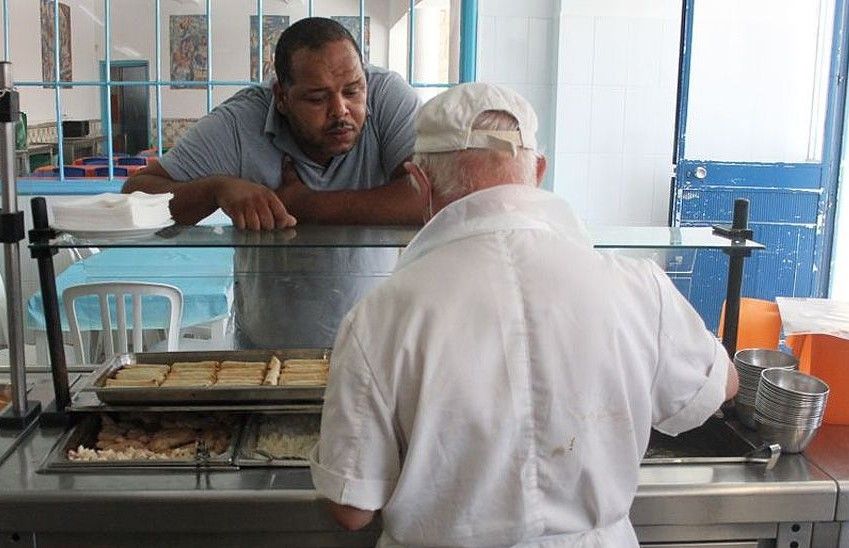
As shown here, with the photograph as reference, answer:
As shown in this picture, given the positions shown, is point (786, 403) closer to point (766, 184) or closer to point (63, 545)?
point (63, 545)

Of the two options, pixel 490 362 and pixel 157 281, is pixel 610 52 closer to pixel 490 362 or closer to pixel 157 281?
pixel 157 281

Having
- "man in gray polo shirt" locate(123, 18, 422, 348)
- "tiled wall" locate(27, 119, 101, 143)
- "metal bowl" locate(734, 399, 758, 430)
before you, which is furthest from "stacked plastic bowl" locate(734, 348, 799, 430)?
"tiled wall" locate(27, 119, 101, 143)

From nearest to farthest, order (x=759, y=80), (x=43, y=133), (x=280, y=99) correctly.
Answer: (x=280, y=99), (x=759, y=80), (x=43, y=133)

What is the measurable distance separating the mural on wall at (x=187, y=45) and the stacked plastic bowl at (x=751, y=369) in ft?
34.5

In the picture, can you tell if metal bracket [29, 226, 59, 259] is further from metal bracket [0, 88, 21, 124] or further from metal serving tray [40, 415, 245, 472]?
metal serving tray [40, 415, 245, 472]

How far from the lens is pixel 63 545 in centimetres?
138

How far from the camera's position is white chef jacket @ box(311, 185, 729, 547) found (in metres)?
0.95

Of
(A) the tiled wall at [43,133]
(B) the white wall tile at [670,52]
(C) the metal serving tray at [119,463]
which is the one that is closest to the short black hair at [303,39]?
(C) the metal serving tray at [119,463]

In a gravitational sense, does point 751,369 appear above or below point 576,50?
below

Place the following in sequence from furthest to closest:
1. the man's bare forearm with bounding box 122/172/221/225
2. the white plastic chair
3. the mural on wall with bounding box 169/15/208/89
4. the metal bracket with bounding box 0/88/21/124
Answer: the mural on wall with bounding box 169/15/208/89 → the white plastic chair → the man's bare forearm with bounding box 122/172/221/225 → the metal bracket with bounding box 0/88/21/124

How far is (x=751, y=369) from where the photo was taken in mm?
1635

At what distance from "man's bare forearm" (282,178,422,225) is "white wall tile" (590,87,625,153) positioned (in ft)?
8.25

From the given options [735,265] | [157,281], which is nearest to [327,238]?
[735,265]

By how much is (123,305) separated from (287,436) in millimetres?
1629
